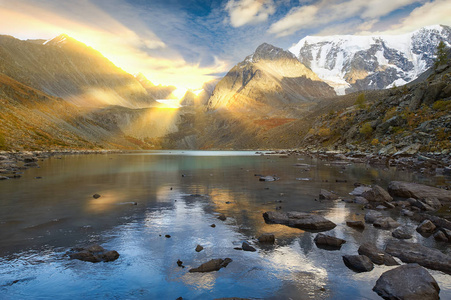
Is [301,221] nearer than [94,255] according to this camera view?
No

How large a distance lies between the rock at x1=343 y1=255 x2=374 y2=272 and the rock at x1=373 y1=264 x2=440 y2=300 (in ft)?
2.91

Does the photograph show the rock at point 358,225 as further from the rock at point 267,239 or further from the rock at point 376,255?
the rock at point 267,239

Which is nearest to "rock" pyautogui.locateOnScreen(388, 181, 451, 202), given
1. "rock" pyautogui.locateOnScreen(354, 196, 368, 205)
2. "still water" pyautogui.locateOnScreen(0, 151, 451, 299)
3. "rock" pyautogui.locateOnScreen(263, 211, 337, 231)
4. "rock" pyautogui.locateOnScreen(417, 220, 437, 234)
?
"rock" pyautogui.locateOnScreen(354, 196, 368, 205)

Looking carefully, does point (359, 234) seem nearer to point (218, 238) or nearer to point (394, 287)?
point (394, 287)

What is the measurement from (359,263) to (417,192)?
1303 cm

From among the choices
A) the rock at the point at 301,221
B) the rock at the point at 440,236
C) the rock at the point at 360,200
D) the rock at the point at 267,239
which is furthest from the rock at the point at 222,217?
the rock at the point at 360,200

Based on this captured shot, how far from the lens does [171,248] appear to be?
999cm

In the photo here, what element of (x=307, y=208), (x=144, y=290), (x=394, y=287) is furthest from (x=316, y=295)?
(x=307, y=208)

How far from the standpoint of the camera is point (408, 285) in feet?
22.8

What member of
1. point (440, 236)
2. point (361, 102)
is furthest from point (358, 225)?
point (361, 102)

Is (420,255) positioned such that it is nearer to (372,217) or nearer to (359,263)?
(359,263)

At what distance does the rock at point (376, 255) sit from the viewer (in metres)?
8.84

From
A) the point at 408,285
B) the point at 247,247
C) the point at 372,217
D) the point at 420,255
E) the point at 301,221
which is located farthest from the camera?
the point at 372,217

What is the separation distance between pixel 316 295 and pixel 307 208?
31.9 feet
